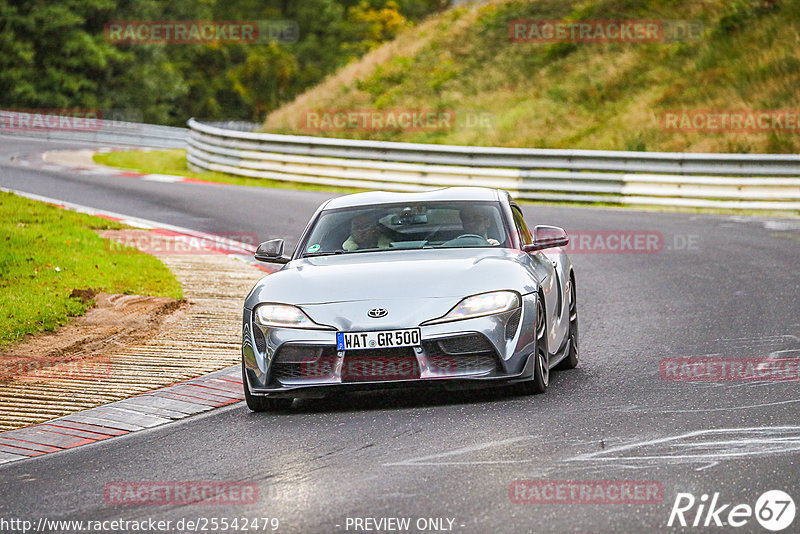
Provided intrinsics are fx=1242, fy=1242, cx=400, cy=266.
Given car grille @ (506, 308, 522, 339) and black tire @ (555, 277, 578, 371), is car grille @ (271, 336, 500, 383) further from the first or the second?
black tire @ (555, 277, 578, 371)

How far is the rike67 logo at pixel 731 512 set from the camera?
5090 millimetres

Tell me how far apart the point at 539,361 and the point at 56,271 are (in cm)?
701

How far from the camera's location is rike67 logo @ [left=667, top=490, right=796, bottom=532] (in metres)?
5.09

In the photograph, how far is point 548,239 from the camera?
350 inches

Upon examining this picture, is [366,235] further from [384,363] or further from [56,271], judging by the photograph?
[56,271]

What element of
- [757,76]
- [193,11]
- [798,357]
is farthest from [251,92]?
[798,357]

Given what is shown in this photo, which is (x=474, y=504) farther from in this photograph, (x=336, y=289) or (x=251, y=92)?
(x=251, y=92)

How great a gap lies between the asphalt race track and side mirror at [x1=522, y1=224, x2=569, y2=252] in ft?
3.16

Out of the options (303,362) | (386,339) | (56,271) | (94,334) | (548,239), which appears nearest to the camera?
(386,339)

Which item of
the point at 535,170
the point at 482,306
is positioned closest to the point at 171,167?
the point at 535,170

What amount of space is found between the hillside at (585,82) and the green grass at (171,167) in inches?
134

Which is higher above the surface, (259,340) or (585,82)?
(585,82)

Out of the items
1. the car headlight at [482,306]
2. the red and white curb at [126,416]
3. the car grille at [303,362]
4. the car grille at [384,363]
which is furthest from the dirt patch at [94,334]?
the car headlight at [482,306]

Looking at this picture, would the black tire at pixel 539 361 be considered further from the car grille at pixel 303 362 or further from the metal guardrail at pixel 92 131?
the metal guardrail at pixel 92 131
